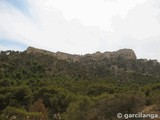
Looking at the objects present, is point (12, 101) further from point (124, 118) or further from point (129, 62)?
point (129, 62)

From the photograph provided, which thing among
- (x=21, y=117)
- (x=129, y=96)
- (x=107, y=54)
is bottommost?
(x=21, y=117)

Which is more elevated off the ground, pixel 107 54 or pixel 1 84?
pixel 107 54

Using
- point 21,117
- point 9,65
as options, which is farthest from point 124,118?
point 9,65

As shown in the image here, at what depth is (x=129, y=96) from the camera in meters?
22.8

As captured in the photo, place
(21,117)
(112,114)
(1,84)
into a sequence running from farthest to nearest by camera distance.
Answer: (1,84) < (21,117) < (112,114)

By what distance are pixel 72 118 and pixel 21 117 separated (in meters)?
5.85

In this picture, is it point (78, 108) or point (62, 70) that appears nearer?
point (78, 108)

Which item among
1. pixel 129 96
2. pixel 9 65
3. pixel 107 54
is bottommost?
pixel 129 96

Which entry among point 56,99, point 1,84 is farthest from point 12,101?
point 1,84

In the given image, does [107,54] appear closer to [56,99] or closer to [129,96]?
[56,99]

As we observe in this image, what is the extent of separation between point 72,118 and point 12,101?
1691 cm

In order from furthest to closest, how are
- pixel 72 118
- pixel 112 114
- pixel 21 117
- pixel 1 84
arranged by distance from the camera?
pixel 1 84
pixel 21 117
pixel 72 118
pixel 112 114

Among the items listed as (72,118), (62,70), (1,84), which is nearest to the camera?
(72,118)

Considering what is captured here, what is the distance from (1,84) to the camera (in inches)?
1971
